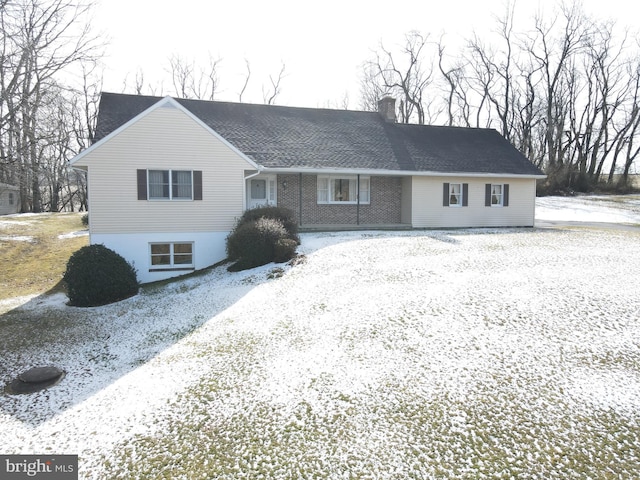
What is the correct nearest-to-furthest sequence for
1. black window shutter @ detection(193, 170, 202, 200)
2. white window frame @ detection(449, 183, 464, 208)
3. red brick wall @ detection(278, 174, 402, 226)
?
black window shutter @ detection(193, 170, 202, 200) → red brick wall @ detection(278, 174, 402, 226) → white window frame @ detection(449, 183, 464, 208)

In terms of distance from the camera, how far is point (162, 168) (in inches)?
572

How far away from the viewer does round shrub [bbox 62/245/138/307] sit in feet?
38.9

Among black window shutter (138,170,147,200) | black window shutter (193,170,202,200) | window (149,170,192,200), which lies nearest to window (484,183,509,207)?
black window shutter (193,170,202,200)

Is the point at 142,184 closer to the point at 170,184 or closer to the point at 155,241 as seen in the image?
the point at 170,184

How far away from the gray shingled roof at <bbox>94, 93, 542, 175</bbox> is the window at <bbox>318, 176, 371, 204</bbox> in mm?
1033

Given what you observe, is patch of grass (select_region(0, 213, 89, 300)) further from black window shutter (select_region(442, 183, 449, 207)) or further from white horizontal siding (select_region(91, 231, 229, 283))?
black window shutter (select_region(442, 183, 449, 207))

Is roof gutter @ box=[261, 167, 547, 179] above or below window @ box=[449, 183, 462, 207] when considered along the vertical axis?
above

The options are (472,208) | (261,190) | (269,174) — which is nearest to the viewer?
(269,174)

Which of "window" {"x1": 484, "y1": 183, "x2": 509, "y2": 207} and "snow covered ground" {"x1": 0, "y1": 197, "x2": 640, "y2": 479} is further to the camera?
"window" {"x1": 484, "y1": 183, "x2": 509, "y2": 207}

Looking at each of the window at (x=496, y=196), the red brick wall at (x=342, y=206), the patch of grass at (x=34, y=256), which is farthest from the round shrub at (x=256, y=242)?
the window at (x=496, y=196)

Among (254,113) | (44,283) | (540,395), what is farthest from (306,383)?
(254,113)

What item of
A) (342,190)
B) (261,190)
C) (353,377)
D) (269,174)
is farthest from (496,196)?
(353,377)

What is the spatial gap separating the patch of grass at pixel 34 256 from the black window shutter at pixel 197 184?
218 inches

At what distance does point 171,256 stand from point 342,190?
8649mm
